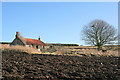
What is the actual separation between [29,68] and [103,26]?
19880mm

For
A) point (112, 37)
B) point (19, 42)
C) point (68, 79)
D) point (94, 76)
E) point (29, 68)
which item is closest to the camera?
point (68, 79)

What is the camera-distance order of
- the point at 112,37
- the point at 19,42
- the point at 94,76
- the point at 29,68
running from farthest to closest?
the point at 19,42
the point at 112,37
the point at 29,68
the point at 94,76

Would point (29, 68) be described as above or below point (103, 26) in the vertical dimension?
→ below

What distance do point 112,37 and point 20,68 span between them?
2059 cm

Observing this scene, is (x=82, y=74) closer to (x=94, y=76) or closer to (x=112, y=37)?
(x=94, y=76)

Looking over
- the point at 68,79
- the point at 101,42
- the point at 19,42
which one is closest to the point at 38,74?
the point at 68,79

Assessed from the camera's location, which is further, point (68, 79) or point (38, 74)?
point (38, 74)

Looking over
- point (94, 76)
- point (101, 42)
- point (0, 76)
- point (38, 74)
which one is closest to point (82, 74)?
point (94, 76)

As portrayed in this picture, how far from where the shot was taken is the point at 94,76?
7980 mm

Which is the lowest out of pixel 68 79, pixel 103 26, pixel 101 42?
pixel 68 79

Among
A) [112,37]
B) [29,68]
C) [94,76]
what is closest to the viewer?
[94,76]

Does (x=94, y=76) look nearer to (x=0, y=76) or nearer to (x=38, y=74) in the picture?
(x=38, y=74)

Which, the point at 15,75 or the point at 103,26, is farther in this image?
the point at 103,26

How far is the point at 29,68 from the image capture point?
9.09 m
